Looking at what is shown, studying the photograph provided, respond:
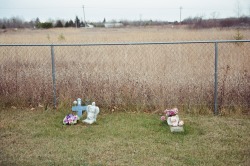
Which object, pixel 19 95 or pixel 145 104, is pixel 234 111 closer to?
pixel 145 104

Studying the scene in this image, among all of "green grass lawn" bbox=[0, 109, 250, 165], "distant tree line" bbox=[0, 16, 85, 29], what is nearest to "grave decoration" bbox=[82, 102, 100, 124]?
"green grass lawn" bbox=[0, 109, 250, 165]

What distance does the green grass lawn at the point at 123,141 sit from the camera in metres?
4.64

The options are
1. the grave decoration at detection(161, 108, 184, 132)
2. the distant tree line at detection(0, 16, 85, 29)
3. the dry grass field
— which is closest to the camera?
the dry grass field

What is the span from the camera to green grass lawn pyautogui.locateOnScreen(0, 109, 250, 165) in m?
4.64

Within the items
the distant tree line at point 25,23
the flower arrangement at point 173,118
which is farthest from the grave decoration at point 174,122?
the distant tree line at point 25,23

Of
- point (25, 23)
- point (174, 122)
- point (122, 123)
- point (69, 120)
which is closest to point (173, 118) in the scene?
point (174, 122)

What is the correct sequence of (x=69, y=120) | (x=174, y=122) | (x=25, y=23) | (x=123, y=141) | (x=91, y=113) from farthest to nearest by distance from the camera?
(x=25, y=23) < (x=91, y=113) < (x=69, y=120) < (x=174, y=122) < (x=123, y=141)

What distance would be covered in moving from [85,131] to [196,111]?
2631mm

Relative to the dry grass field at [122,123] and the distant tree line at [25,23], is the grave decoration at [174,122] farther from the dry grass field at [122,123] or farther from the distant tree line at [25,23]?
the distant tree line at [25,23]

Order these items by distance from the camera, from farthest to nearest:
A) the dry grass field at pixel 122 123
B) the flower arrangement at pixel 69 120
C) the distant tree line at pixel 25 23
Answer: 1. the distant tree line at pixel 25 23
2. the flower arrangement at pixel 69 120
3. the dry grass field at pixel 122 123

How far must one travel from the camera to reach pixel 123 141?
5.39 m

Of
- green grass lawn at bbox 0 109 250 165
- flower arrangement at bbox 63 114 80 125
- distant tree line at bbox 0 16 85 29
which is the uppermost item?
distant tree line at bbox 0 16 85 29

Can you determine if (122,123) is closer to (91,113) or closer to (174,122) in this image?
(91,113)

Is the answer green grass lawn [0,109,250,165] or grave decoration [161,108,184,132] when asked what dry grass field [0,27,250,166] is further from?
grave decoration [161,108,184,132]
